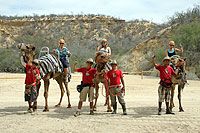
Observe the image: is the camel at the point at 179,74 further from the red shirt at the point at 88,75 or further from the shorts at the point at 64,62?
the shorts at the point at 64,62

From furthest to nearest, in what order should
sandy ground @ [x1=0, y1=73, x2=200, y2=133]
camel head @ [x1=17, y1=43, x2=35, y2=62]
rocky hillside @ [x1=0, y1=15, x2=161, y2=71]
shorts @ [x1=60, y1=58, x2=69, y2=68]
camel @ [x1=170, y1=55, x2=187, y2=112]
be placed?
rocky hillside @ [x1=0, y1=15, x2=161, y2=71], shorts @ [x1=60, y1=58, x2=69, y2=68], camel @ [x1=170, y1=55, x2=187, y2=112], camel head @ [x1=17, y1=43, x2=35, y2=62], sandy ground @ [x1=0, y1=73, x2=200, y2=133]

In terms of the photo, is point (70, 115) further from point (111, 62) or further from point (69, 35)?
point (69, 35)

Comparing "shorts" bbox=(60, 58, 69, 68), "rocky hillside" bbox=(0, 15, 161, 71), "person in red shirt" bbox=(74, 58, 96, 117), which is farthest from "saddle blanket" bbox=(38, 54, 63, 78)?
"rocky hillside" bbox=(0, 15, 161, 71)

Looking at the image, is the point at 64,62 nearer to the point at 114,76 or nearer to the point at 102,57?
the point at 102,57

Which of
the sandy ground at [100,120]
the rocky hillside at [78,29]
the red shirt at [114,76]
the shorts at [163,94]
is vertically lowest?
the sandy ground at [100,120]

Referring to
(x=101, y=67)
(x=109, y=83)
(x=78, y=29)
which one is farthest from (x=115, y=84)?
(x=78, y=29)

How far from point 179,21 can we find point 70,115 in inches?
1075

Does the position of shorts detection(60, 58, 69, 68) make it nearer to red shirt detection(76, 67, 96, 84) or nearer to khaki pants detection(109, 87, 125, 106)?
red shirt detection(76, 67, 96, 84)

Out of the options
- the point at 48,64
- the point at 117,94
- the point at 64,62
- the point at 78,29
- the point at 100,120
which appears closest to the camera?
the point at 100,120

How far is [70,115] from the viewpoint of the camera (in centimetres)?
1157

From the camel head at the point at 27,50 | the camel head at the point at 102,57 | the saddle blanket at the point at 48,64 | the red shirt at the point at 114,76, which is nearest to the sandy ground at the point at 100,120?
the red shirt at the point at 114,76

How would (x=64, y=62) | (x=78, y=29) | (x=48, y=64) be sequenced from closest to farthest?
(x=48, y=64)
(x=64, y=62)
(x=78, y=29)

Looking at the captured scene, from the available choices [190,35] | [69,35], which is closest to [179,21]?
[190,35]

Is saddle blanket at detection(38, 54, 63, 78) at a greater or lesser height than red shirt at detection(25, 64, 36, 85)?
greater
